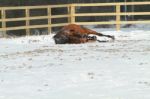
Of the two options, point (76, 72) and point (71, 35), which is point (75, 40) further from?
point (76, 72)

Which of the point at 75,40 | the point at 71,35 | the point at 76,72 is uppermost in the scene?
the point at 71,35

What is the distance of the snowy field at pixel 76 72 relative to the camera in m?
8.52

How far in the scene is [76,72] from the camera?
10758 mm

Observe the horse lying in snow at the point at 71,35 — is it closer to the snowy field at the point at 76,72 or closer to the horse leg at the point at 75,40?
the horse leg at the point at 75,40

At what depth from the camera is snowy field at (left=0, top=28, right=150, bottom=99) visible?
8.52 meters

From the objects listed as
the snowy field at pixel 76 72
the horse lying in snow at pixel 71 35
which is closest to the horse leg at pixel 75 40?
the horse lying in snow at pixel 71 35

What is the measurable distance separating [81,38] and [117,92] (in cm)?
994

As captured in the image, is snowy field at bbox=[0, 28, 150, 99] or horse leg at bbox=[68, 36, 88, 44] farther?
horse leg at bbox=[68, 36, 88, 44]

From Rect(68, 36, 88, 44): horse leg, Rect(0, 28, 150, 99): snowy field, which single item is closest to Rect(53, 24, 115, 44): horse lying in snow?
Rect(68, 36, 88, 44): horse leg

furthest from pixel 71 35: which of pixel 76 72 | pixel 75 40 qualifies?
pixel 76 72

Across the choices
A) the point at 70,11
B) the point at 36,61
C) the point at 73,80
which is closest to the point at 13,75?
the point at 73,80

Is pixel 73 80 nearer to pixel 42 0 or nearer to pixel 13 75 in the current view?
pixel 13 75

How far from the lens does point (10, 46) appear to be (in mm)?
17672

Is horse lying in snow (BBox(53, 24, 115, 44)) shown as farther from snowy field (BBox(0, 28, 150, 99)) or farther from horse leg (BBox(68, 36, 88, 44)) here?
snowy field (BBox(0, 28, 150, 99))
